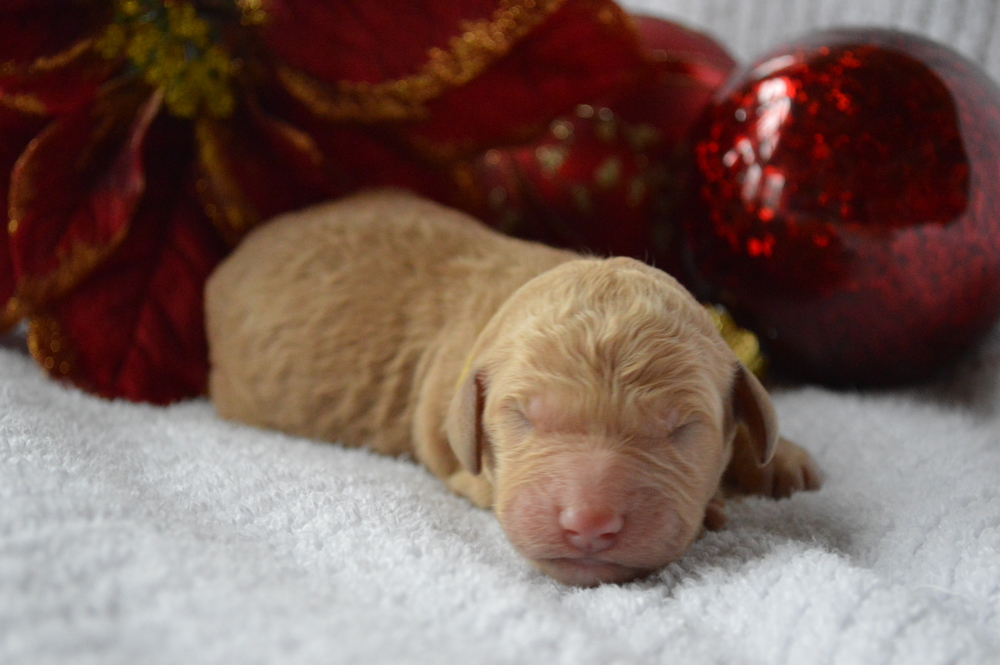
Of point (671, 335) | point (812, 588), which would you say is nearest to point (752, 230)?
point (671, 335)

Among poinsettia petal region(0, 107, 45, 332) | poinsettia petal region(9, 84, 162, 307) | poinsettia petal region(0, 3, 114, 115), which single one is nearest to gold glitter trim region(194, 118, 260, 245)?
poinsettia petal region(9, 84, 162, 307)

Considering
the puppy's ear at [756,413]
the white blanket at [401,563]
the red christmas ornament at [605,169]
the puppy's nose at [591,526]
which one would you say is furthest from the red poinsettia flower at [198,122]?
the puppy's nose at [591,526]

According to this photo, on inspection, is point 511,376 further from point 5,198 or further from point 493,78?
point 5,198

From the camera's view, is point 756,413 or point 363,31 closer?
point 756,413

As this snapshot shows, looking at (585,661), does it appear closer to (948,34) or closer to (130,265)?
(130,265)

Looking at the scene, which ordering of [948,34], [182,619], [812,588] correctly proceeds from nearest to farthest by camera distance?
[182,619], [812,588], [948,34]

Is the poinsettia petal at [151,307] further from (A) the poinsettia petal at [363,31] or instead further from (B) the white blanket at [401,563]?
(A) the poinsettia petal at [363,31]

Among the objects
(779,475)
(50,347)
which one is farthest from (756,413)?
(50,347)
